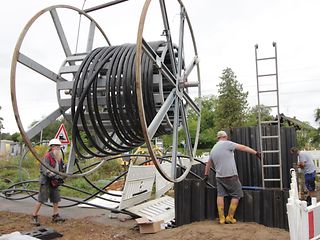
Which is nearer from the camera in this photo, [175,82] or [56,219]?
[175,82]

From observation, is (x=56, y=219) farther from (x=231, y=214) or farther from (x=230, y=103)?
(x=230, y=103)

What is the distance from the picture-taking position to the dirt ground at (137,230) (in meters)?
5.87

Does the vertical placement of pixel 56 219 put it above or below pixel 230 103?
below

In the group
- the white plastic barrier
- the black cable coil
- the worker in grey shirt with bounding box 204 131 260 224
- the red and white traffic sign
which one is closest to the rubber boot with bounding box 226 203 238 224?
the worker in grey shirt with bounding box 204 131 260 224

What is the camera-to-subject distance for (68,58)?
6.44 metres

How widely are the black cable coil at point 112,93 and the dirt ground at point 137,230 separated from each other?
1.67m

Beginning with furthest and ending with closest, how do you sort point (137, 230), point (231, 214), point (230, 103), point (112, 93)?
point (230, 103)
point (137, 230)
point (231, 214)
point (112, 93)

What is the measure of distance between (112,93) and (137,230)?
2954 millimetres

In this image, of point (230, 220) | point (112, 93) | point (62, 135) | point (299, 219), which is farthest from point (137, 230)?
point (62, 135)

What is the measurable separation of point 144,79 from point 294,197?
8.25 ft

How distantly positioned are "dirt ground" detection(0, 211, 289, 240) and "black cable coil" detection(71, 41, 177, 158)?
1.67m

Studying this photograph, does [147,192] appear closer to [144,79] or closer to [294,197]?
[144,79]

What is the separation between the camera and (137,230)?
7.26m

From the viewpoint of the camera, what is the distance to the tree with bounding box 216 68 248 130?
46.2m
